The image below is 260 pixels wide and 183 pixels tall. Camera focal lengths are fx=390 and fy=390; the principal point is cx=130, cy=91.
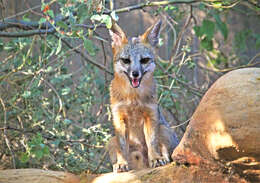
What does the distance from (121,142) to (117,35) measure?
1277 mm

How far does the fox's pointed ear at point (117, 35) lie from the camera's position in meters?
4.61

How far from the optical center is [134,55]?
14.8 ft

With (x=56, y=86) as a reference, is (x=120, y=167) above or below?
below

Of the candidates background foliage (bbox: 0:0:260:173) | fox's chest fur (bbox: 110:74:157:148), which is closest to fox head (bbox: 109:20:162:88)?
fox's chest fur (bbox: 110:74:157:148)

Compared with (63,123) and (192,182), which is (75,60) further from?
(192,182)

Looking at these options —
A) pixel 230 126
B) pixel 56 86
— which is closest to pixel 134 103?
pixel 230 126

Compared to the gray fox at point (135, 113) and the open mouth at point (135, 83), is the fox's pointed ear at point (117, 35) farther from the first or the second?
the open mouth at point (135, 83)

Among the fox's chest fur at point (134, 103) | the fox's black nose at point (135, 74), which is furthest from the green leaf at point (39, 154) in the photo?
the fox's black nose at point (135, 74)

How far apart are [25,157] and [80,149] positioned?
62.1 inches

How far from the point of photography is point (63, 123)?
5.42m

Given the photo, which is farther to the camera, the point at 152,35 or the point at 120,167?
the point at 152,35

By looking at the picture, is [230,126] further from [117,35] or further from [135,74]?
[117,35]

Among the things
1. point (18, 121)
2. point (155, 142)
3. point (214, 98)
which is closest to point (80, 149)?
point (18, 121)

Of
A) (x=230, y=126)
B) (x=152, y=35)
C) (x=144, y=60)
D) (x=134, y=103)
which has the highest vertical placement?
(x=152, y=35)
